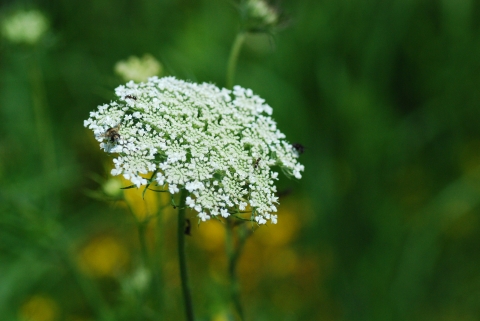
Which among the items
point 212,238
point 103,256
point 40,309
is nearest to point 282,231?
point 212,238

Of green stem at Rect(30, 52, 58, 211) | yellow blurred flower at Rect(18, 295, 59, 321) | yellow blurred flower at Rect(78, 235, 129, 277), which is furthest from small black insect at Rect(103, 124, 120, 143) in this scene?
yellow blurred flower at Rect(78, 235, 129, 277)

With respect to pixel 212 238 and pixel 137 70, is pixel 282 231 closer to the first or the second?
pixel 212 238

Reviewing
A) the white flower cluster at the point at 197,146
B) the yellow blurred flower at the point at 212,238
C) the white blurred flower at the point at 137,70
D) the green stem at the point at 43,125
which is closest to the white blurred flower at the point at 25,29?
the green stem at the point at 43,125

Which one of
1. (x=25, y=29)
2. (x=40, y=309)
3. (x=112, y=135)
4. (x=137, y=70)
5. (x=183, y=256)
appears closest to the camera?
(x=112, y=135)

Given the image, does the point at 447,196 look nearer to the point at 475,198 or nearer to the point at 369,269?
the point at 475,198

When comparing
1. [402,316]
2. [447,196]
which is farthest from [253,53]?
[402,316]
